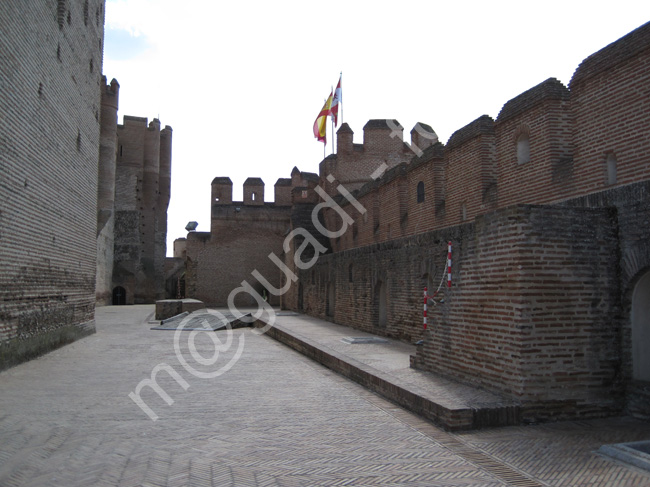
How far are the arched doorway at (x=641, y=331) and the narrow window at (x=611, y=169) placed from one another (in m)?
3.62

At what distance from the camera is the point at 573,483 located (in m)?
3.91

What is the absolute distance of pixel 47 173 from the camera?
11773 millimetres

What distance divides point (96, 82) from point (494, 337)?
47.2 feet

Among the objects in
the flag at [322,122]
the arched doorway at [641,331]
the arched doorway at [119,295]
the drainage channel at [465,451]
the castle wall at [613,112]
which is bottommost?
the drainage channel at [465,451]

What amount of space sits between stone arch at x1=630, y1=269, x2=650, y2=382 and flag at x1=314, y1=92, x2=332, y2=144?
22287 millimetres

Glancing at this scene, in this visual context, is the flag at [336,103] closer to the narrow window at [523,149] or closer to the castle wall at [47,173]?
the castle wall at [47,173]

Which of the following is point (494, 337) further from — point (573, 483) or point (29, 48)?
point (29, 48)

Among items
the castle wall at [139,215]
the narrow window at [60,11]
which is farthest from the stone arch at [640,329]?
the castle wall at [139,215]

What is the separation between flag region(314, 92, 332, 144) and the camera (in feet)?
88.5

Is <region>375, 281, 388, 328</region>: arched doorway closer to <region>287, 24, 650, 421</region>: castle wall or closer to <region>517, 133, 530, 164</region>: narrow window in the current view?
<region>287, 24, 650, 421</region>: castle wall

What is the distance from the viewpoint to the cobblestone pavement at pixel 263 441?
13.5 ft

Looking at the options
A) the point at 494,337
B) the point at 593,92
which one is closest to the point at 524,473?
the point at 494,337

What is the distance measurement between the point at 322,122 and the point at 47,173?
1725cm

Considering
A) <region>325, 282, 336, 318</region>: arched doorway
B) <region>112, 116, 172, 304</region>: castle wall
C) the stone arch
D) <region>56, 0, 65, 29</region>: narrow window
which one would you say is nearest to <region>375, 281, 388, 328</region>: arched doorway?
<region>325, 282, 336, 318</region>: arched doorway
